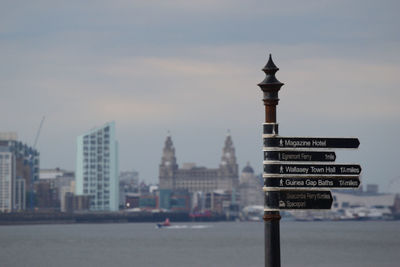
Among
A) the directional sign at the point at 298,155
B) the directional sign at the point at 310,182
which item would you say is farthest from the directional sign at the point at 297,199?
the directional sign at the point at 298,155

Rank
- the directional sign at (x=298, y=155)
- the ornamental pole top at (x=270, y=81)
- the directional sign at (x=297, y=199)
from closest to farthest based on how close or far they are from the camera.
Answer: the directional sign at (x=297, y=199) → the directional sign at (x=298, y=155) → the ornamental pole top at (x=270, y=81)

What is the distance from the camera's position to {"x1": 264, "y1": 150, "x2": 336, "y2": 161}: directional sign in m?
20.7

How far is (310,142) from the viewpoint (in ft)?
68.4

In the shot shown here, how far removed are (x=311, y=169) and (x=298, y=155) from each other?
391 millimetres

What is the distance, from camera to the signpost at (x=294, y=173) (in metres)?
20.6

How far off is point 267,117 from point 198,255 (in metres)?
109

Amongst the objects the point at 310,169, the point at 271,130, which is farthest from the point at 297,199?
the point at 271,130

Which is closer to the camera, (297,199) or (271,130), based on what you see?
(297,199)

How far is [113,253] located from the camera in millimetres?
135500

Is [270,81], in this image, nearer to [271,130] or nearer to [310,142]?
[271,130]

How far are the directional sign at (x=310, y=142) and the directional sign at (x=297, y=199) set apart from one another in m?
0.96

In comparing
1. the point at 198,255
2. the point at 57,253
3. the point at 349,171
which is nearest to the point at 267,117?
the point at 349,171

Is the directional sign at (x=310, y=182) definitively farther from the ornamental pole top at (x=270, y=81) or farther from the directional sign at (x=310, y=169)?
the ornamental pole top at (x=270, y=81)

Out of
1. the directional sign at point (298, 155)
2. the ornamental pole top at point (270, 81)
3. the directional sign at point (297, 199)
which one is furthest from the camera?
the ornamental pole top at point (270, 81)
